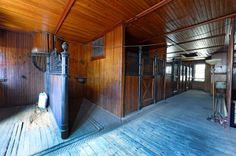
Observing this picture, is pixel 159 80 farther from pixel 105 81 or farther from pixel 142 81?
pixel 105 81

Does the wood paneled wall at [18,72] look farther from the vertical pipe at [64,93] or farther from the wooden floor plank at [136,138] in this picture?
the vertical pipe at [64,93]

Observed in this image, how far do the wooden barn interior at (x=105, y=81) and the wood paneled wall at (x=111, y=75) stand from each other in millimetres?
31

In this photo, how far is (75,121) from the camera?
3.15 metres

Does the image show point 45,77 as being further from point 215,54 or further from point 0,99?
point 215,54

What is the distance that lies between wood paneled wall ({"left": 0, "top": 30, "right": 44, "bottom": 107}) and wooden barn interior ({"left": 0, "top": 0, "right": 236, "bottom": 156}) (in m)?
0.03

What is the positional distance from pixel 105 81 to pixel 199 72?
10156 mm

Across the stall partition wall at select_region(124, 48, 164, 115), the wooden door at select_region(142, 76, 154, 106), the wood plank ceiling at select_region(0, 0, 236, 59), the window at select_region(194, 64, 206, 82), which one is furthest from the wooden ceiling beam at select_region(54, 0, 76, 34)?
the window at select_region(194, 64, 206, 82)

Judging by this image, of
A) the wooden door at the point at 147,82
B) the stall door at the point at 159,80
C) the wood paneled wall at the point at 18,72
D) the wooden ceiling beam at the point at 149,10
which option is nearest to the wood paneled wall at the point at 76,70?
the wood paneled wall at the point at 18,72

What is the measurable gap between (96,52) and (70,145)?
12.1 ft

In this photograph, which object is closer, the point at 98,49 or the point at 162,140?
the point at 162,140

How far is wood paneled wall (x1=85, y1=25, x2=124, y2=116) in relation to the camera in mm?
3473

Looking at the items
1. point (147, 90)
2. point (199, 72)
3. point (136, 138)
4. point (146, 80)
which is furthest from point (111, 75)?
point (199, 72)

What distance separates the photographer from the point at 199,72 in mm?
10492

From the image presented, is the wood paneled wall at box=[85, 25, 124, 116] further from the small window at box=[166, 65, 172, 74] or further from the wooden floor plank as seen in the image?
the small window at box=[166, 65, 172, 74]
